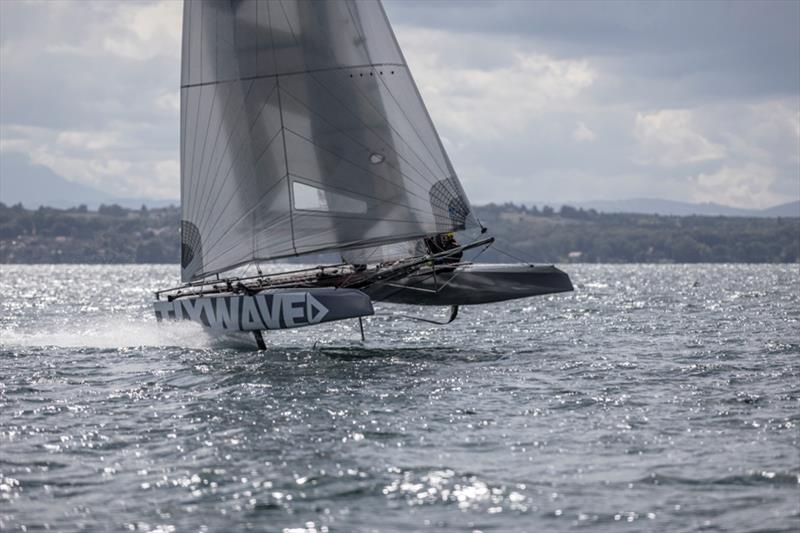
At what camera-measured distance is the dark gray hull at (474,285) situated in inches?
1062

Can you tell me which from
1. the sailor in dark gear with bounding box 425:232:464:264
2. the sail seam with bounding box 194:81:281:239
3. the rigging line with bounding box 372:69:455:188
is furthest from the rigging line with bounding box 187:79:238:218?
the sailor in dark gear with bounding box 425:232:464:264

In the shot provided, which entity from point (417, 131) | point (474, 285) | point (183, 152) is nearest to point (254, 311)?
point (183, 152)

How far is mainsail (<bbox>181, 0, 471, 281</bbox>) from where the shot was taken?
26.3m

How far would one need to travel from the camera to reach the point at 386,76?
1039 inches

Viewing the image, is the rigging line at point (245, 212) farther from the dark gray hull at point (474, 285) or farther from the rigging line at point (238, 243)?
the dark gray hull at point (474, 285)

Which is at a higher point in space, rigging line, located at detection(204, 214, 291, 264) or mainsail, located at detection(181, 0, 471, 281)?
mainsail, located at detection(181, 0, 471, 281)

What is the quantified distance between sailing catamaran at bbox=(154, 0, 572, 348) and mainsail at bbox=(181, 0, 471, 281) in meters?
0.02

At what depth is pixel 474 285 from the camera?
2784 centimetres

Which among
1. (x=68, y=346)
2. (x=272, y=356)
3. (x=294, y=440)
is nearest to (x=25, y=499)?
(x=294, y=440)

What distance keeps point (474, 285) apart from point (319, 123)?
16.6ft

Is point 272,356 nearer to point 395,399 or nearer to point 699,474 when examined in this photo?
point 395,399

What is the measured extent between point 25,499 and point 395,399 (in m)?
7.92

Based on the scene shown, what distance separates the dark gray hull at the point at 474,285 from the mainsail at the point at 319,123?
1.56 m

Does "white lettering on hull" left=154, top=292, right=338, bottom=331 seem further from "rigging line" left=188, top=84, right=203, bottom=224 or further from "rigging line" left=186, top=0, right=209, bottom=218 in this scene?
"rigging line" left=188, top=84, right=203, bottom=224
